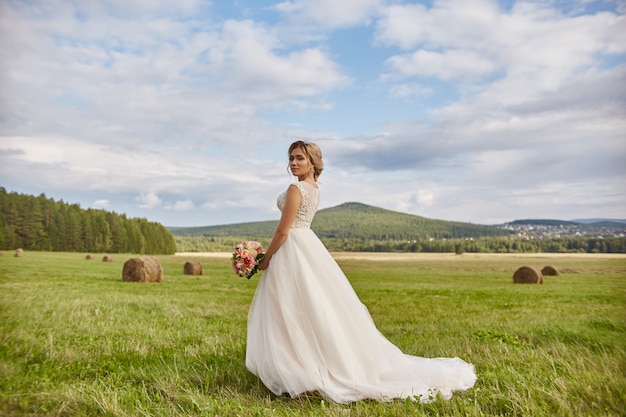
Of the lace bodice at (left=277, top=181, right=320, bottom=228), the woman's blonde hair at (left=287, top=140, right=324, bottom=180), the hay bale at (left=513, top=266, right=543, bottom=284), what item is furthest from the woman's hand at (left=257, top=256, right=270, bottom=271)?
the hay bale at (left=513, top=266, right=543, bottom=284)

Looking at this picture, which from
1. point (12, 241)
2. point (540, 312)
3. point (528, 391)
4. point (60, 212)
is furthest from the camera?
point (60, 212)

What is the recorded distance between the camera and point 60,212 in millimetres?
93000

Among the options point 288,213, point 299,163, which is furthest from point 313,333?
point 299,163

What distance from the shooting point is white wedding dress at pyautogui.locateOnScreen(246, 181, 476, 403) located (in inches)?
207

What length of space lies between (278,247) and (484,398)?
2.77 meters

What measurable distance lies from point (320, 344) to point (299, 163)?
2.14 meters

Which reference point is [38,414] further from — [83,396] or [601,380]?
[601,380]

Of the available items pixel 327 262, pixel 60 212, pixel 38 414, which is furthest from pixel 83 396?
pixel 60 212

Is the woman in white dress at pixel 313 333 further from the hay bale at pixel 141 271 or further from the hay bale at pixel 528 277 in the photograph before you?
the hay bale at pixel 528 277

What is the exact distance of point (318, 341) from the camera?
5430 mm

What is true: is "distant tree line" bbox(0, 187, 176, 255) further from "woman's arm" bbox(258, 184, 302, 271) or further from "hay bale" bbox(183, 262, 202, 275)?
"woman's arm" bbox(258, 184, 302, 271)

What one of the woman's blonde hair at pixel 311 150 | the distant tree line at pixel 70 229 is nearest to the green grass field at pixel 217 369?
the woman's blonde hair at pixel 311 150

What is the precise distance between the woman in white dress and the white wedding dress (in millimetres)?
11

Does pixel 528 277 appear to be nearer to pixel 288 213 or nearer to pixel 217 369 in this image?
pixel 217 369
